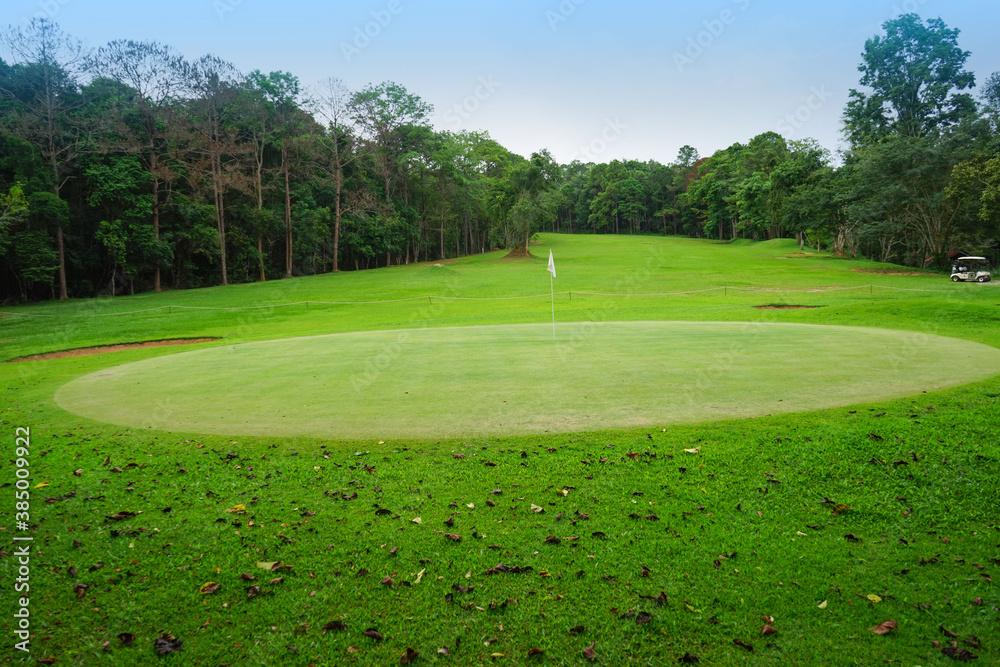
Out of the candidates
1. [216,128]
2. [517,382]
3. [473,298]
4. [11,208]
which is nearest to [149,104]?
[216,128]

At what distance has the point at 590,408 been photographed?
675cm

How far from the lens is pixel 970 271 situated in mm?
35750

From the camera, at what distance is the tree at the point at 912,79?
52.9 meters

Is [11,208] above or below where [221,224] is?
below

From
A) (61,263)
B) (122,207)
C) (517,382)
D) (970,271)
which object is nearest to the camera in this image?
(517,382)

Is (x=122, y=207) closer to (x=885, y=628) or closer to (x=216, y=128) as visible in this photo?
(x=216, y=128)

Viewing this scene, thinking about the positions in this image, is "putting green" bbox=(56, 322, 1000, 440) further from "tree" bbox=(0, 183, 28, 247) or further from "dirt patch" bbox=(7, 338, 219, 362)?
"tree" bbox=(0, 183, 28, 247)

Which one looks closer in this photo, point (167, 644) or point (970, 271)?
point (167, 644)

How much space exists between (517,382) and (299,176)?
53281 millimetres

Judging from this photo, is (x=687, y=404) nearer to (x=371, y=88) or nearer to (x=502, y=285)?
(x=502, y=285)

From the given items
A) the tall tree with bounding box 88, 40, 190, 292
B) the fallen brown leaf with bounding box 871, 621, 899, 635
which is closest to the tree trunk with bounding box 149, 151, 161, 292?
the tall tree with bounding box 88, 40, 190, 292

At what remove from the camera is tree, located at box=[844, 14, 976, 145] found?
52875 mm

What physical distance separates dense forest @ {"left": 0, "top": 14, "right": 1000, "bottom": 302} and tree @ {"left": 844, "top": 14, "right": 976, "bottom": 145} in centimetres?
17

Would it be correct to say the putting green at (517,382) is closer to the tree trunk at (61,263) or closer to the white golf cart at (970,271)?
the white golf cart at (970,271)
